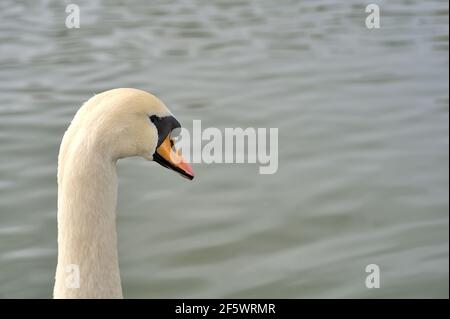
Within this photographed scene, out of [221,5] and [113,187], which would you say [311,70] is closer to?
[221,5]

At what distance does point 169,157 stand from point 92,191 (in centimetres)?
64

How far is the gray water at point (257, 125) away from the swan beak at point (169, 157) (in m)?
2.09

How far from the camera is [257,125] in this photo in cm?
984

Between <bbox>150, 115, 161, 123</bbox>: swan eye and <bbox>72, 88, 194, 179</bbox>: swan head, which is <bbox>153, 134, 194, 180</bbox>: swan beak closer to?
<bbox>72, 88, 194, 179</bbox>: swan head

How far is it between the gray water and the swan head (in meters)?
2.35

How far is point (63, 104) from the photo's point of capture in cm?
1046

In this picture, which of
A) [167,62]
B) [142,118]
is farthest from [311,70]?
[142,118]

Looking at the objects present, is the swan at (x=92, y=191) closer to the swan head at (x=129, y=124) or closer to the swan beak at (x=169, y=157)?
the swan head at (x=129, y=124)

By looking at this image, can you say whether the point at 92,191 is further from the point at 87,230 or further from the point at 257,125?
the point at 257,125

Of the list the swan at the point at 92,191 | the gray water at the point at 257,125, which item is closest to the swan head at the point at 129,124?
the swan at the point at 92,191

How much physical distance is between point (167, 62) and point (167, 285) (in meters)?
5.63

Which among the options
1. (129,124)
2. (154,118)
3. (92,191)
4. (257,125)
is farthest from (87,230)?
(257,125)

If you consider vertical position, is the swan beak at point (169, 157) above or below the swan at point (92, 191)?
above

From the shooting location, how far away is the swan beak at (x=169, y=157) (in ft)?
15.3
